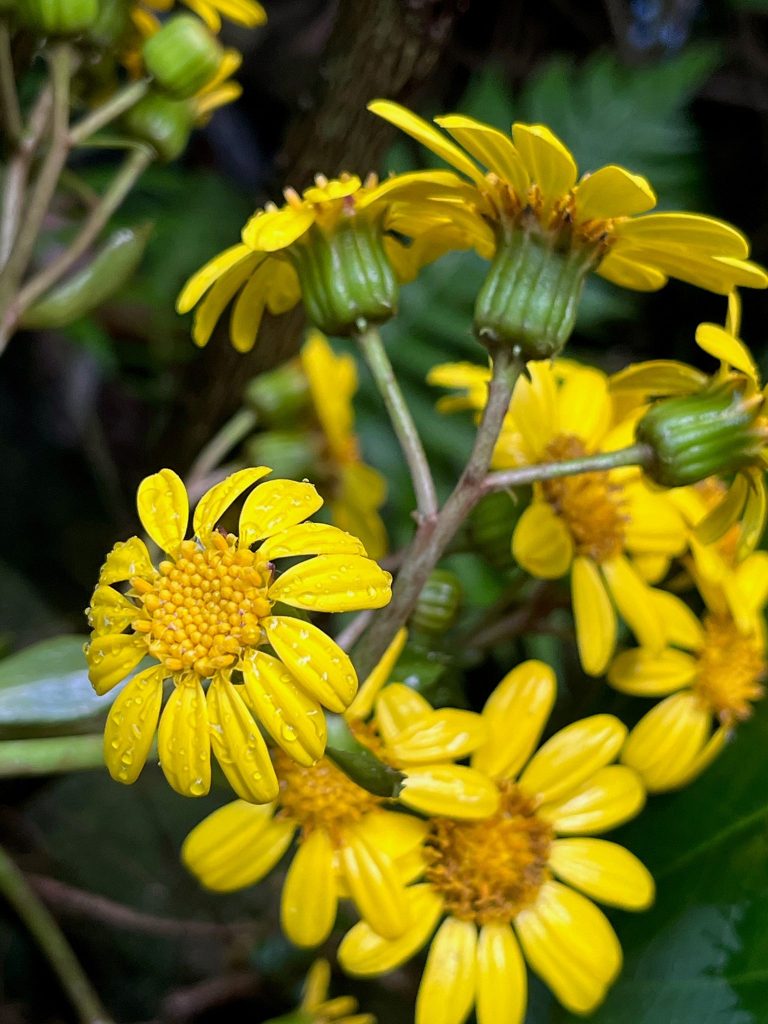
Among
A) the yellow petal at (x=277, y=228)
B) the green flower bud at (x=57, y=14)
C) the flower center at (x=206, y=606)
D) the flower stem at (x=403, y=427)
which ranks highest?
the green flower bud at (x=57, y=14)

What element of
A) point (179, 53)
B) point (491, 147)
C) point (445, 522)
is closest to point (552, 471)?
point (445, 522)

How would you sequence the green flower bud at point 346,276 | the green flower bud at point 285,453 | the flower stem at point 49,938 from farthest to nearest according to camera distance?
the green flower bud at point 285,453
the flower stem at point 49,938
the green flower bud at point 346,276

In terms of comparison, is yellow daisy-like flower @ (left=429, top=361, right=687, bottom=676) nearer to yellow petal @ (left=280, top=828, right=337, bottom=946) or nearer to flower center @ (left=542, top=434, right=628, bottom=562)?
flower center @ (left=542, top=434, right=628, bottom=562)

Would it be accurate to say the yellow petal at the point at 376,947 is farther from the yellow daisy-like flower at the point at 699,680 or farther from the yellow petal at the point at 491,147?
Answer: the yellow petal at the point at 491,147

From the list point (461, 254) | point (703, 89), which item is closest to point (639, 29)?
point (703, 89)

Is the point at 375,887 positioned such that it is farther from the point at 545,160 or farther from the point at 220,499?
the point at 545,160

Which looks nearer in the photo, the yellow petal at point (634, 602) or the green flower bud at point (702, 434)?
the green flower bud at point (702, 434)

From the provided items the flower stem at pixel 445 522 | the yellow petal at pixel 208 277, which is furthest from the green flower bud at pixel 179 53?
the flower stem at pixel 445 522
